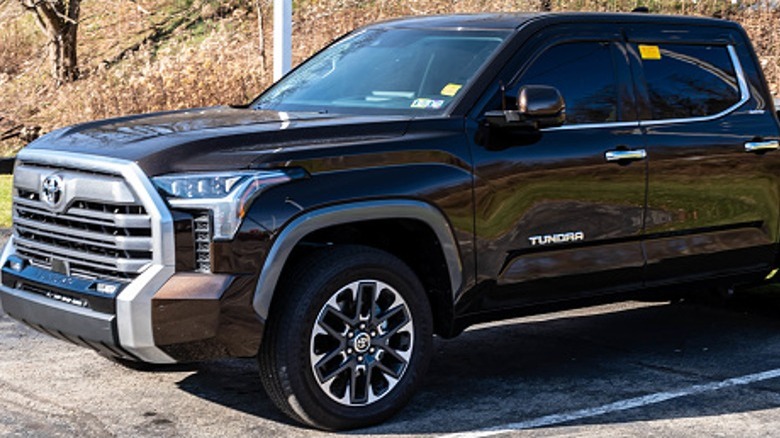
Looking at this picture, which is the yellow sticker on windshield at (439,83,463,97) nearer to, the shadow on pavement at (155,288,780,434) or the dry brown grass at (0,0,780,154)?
the shadow on pavement at (155,288,780,434)

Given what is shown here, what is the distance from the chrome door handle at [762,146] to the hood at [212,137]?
212 centimetres

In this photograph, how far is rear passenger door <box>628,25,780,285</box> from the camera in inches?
257

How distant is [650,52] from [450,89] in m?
1.25

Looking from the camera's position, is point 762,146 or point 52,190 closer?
point 52,190

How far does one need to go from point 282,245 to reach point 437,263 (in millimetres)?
914

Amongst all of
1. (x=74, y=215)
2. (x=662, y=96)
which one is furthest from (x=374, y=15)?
(x=74, y=215)

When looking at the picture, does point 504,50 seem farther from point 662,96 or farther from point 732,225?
point 732,225

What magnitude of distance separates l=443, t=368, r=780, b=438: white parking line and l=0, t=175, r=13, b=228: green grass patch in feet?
22.3

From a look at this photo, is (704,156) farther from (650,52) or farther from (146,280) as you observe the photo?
(146,280)

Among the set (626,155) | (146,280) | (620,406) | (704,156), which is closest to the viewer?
(146,280)

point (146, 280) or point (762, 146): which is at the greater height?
point (762, 146)

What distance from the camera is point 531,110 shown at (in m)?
5.83

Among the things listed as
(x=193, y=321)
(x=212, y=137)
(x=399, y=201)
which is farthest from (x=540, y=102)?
(x=193, y=321)

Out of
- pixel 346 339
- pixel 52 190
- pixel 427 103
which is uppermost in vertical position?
pixel 427 103
